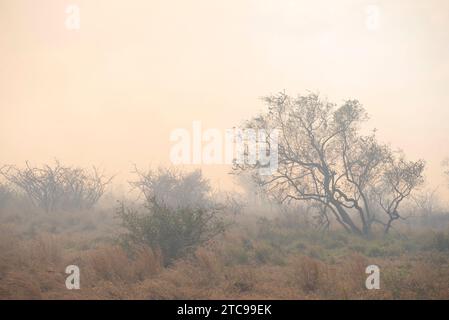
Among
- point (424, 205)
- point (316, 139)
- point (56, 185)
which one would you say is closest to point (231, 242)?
point (316, 139)

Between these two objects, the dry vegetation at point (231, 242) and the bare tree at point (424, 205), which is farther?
the bare tree at point (424, 205)

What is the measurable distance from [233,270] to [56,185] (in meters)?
17.2

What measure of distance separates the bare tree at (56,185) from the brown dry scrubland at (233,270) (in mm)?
9405

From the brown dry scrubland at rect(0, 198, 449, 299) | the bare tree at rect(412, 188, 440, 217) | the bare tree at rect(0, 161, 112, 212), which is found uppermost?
the bare tree at rect(0, 161, 112, 212)

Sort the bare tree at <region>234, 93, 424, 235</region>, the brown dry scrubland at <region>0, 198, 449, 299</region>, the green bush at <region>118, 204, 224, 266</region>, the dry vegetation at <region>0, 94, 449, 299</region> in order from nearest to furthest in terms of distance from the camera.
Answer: the brown dry scrubland at <region>0, 198, 449, 299</region> < the dry vegetation at <region>0, 94, 449, 299</region> < the green bush at <region>118, 204, 224, 266</region> < the bare tree at <region>234, 93, 424, 235</region>

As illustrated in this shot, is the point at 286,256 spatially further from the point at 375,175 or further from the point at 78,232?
the point at 78,232

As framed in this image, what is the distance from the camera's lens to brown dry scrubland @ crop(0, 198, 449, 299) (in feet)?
26.4

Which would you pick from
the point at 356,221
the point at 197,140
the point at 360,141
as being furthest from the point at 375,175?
the point at 197,140

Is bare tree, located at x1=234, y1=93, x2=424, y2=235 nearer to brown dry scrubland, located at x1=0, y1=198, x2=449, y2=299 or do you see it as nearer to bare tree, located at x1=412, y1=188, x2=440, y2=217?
brown dry scrubland, located at x1=0, y1=198, x2=449, y2=299

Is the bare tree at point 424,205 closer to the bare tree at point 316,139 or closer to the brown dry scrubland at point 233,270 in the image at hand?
the bare tree at point 316,139

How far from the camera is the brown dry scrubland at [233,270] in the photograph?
26.4 ft

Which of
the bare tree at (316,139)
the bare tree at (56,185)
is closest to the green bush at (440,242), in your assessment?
the bare tree at (316,139)

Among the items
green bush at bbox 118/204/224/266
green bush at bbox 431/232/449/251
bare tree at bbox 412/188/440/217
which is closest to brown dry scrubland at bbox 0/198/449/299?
green bush at bbox 431/232/449/251

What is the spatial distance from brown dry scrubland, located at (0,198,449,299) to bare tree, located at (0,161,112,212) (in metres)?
9.40
